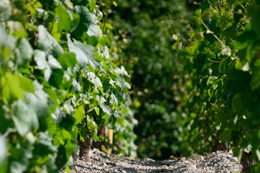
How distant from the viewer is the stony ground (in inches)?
129

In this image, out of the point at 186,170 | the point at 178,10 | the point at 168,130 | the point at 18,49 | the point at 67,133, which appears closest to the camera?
the point at 18,49

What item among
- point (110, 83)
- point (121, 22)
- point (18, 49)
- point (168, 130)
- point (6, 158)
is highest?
point (18, 49)

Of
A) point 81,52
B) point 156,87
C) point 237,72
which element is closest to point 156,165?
point 81,52

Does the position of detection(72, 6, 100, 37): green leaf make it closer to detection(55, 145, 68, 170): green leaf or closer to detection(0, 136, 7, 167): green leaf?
detection(55, 145, 68, 170): green leaf

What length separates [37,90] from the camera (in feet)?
4.79

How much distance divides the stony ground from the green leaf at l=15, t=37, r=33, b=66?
1.80m

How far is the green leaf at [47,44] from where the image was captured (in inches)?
61.8

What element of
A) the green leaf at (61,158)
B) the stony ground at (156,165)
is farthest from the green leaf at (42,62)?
the stony ground at (156,165)

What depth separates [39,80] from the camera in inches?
64.5

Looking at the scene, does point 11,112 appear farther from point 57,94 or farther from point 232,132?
point 232,132

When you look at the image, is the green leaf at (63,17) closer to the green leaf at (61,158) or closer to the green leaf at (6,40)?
the green leaf at (6,40)

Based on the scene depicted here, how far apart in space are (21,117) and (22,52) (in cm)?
27

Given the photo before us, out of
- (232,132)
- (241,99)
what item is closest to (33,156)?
(241,99)

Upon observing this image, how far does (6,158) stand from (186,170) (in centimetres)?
234
